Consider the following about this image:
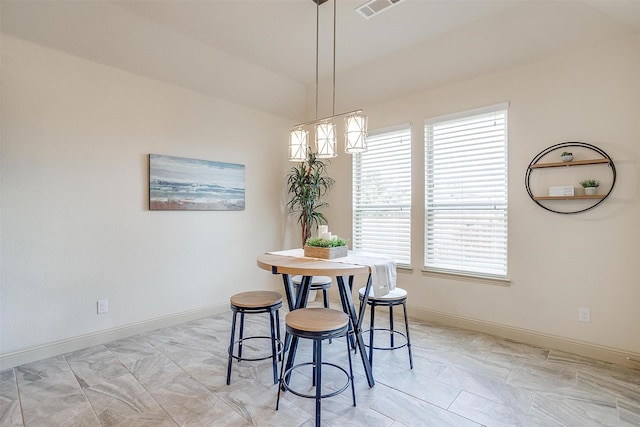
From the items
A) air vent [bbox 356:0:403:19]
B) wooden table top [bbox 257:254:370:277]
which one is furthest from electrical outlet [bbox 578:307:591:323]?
air vent [bbox 356:0:403:19]

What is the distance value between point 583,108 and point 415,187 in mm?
1644

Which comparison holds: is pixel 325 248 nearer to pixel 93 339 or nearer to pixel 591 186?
pixel 591 186

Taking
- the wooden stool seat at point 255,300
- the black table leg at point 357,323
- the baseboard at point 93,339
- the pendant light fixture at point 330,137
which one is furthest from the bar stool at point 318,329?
the baseboard at point 93,339

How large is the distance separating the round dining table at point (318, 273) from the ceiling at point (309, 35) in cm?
217

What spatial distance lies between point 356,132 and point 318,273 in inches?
43.2

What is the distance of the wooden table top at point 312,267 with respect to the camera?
2.13 m

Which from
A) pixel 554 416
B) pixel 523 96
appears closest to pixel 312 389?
pixel 554 416

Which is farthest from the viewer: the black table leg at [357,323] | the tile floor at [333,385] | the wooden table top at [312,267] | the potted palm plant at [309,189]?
the potted palm plant at [309,189]

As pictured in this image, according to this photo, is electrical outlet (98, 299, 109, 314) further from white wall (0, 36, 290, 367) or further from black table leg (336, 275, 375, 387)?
black table leg (336, 275, 375, 387)

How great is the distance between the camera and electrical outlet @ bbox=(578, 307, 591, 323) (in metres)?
2.82

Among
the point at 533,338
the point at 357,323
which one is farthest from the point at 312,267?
the point at 533,338

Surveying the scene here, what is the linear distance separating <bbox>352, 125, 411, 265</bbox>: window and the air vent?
4.66 feet

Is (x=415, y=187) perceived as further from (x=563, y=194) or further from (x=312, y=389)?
(x=312, y=389)

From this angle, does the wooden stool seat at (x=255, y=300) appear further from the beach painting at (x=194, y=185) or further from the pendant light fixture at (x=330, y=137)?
the beach painting at (x=194, y=185)
